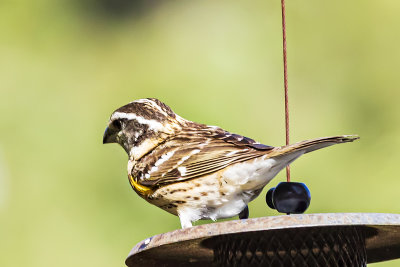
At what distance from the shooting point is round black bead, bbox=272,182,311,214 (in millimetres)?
3625

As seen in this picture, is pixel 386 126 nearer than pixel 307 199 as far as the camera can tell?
No

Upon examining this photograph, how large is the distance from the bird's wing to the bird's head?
17 cm

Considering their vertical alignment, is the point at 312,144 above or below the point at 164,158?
above

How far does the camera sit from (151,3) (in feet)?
27.6

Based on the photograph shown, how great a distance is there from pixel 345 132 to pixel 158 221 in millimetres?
1437

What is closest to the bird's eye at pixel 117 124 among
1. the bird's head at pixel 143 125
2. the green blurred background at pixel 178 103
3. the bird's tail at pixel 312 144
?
the bird's head at pixel 143 125

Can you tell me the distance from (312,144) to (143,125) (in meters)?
1.30

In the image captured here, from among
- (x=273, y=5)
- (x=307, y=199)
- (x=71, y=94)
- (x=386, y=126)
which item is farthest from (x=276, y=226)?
(x=273, y=5)

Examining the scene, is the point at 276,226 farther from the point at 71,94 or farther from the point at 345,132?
the point at 71,94

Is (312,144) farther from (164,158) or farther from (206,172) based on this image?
(164,158)

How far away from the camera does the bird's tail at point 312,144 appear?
323 cm

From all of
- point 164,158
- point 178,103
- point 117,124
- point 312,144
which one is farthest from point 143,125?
point 178,103

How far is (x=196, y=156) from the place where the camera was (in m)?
4.07

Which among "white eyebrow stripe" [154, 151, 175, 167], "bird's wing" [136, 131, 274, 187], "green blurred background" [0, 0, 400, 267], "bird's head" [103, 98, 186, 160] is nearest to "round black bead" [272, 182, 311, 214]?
"bird's wing" [136, 131, 274, 187]
